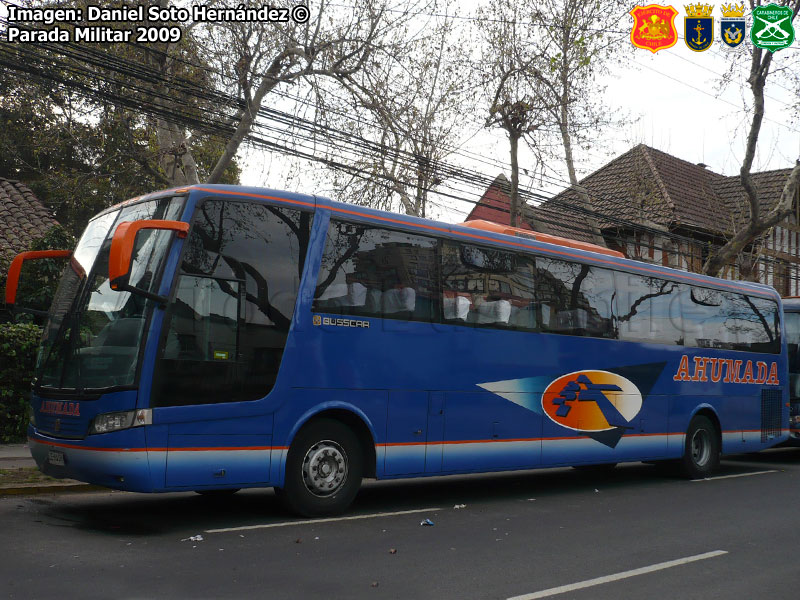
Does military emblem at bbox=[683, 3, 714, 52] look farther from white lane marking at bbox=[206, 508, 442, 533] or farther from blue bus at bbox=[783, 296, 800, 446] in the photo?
white lane marking at bbox=[206, 508, 442, 533]

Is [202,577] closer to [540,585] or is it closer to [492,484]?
[540,585]

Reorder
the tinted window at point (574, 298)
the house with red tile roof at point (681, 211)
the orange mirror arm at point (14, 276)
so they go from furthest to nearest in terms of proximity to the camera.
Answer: the house with red tile roof at point (681, 211) → the tinted window at point (574, 298) → the orange mirror arm at point (14, 276)

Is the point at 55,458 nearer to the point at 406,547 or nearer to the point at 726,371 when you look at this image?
the point at 406,547

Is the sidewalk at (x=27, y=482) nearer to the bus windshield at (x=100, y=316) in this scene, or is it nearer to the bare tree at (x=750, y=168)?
the bus windshield at (x=100, y=316)

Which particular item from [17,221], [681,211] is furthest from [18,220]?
[681,211]

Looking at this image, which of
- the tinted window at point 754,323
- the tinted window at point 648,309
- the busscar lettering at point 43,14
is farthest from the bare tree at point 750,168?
the busscar lettering at point 43,14

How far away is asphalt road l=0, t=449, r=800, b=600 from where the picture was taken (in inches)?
242

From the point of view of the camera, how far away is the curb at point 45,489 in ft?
32.2

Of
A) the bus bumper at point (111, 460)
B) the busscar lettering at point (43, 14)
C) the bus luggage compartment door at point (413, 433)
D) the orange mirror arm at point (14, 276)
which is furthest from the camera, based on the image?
the busscar lettering at point (43, 14)

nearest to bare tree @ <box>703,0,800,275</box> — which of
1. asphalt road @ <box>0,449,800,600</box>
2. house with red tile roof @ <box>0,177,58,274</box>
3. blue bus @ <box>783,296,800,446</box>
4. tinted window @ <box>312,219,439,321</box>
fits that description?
blue bus @ <box>783,296,800,446</box>

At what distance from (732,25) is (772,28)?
95 cm

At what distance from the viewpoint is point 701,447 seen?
14992 millimetres

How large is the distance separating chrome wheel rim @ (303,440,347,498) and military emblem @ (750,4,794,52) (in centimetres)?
1670

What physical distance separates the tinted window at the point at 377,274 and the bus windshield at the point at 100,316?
1.81 m
